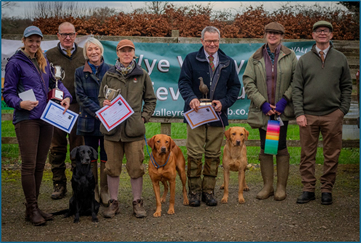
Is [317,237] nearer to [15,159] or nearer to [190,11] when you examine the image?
[190,11]

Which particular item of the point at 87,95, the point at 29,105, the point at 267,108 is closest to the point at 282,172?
the point at 267,108

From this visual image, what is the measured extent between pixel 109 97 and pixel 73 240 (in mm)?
1565

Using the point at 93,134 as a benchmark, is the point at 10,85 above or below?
above

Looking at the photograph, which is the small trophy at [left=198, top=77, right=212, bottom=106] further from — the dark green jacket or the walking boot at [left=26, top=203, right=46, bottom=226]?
the walking boot at [left=26, top=203, right=46, bottom=226]

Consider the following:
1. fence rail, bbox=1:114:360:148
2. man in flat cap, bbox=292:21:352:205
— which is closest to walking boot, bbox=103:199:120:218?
man in flat cap, bbox=292:21:352:205

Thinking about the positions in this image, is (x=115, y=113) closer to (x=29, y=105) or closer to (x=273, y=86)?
(x=29, y=105)

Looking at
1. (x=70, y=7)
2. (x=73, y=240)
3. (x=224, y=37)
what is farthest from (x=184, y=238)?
(x=70, y=7)

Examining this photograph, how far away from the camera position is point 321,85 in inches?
182

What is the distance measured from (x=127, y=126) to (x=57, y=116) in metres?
0.77

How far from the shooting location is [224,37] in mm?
7047

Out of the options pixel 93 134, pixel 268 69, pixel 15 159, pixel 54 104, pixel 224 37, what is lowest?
pixel 15 159

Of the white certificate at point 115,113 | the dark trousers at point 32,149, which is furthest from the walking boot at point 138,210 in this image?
the dark trousers at point 32,149

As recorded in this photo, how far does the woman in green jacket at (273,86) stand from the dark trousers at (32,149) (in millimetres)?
2565

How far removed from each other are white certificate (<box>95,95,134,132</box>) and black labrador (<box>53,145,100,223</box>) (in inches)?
15.8
